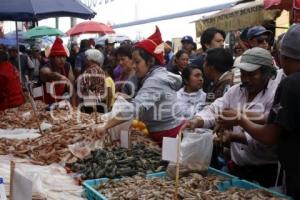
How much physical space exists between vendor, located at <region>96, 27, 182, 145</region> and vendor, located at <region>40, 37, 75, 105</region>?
2.60 m

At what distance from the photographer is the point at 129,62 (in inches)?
249

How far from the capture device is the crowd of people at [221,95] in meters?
2.33

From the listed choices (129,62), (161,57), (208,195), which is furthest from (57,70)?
(208,195)

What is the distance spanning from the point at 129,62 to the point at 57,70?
1.11m

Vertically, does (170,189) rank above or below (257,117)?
below

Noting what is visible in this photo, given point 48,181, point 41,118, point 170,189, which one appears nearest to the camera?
point 170,189

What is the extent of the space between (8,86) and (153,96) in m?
3.35

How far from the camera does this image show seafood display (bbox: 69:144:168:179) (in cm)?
314

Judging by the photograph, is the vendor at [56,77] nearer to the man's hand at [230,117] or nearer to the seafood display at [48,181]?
the seafood display at [48,181]

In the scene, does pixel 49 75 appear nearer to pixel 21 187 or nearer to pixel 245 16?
pixel 245 16

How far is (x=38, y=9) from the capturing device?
6043mm

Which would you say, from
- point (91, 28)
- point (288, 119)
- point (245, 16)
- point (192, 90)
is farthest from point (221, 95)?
point (91, 28)

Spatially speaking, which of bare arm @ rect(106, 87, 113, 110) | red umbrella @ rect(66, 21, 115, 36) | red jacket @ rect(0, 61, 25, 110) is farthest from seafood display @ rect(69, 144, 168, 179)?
red umbrella @ rect(66, 21, 115, 36)

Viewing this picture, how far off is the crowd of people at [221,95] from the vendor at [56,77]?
15 millimetres
